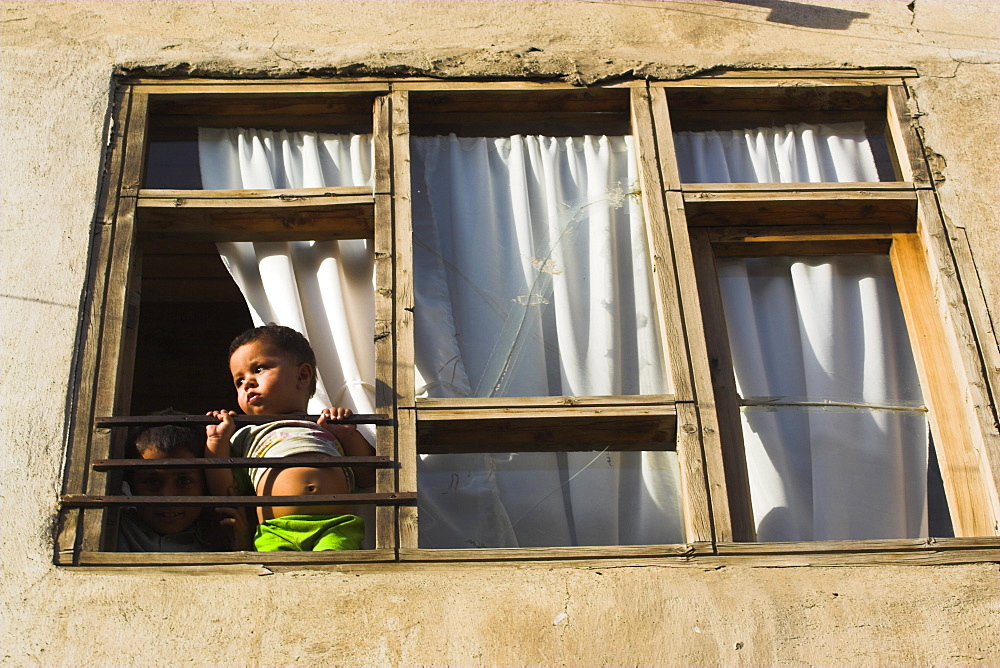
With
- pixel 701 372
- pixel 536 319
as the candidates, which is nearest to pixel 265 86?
pixel 536 319

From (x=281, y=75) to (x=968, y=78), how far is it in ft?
8.87

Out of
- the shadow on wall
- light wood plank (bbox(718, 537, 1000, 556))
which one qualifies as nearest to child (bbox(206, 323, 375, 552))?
light wood plank (bbox(718, 537, 1000, 556))

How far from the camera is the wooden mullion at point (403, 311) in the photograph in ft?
12.3

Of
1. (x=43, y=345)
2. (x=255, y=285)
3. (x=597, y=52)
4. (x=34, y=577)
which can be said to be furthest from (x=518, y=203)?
(x=34, y=577)

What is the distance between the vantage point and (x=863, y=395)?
438 centimetres

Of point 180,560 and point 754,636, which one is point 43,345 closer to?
point 180,560

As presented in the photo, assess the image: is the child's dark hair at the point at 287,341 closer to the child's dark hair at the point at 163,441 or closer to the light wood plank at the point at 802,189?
the child's dark hair at the point at 163,441

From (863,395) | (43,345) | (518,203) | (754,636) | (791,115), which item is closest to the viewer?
(754,636)

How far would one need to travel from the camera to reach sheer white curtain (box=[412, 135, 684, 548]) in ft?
13.5

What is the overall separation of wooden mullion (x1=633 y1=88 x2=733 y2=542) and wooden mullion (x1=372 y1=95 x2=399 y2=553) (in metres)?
0.89

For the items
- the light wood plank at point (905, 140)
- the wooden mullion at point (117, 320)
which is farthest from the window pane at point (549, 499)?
the light wood plank at point (905, 140)

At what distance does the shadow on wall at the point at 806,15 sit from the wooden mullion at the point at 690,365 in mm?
746

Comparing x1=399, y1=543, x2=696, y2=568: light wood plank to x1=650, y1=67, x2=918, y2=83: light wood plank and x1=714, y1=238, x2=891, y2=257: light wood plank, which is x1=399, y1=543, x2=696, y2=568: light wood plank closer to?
x1=714, y1=238, x2=891, y2=257: light wood plank

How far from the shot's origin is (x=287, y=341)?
428cm
